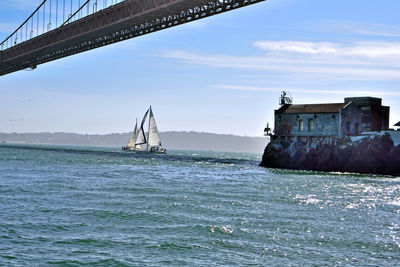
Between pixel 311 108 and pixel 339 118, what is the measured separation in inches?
172

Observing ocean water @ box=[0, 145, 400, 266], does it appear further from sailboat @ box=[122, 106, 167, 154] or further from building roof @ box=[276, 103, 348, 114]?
sailboat @ box=[122, 106, 167, 154]

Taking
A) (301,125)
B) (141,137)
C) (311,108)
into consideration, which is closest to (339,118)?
(311,108)

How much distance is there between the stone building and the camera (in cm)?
4741

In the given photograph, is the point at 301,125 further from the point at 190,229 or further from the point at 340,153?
the point at 190,229

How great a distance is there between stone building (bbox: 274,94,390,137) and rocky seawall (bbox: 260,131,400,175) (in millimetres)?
965

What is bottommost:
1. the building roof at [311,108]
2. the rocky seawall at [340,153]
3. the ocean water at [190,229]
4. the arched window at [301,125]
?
the ocean water at [190,229]

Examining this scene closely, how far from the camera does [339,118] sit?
4703cm

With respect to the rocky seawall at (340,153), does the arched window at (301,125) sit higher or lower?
higher

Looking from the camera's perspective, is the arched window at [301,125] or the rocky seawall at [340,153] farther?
the arched window at [301,125]

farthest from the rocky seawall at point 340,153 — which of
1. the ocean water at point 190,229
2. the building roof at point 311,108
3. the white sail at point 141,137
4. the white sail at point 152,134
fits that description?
the white sail at point 141,137

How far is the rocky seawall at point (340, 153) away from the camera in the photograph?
141ft

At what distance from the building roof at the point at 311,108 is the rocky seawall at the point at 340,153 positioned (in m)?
2.97

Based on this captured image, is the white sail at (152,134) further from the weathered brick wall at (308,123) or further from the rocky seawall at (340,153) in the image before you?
the rocky seawall at (340,153)

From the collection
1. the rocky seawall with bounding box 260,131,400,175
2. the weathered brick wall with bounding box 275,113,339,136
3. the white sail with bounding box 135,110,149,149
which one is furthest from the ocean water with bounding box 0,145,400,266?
the white sail with bounding box 135,110,149,149
